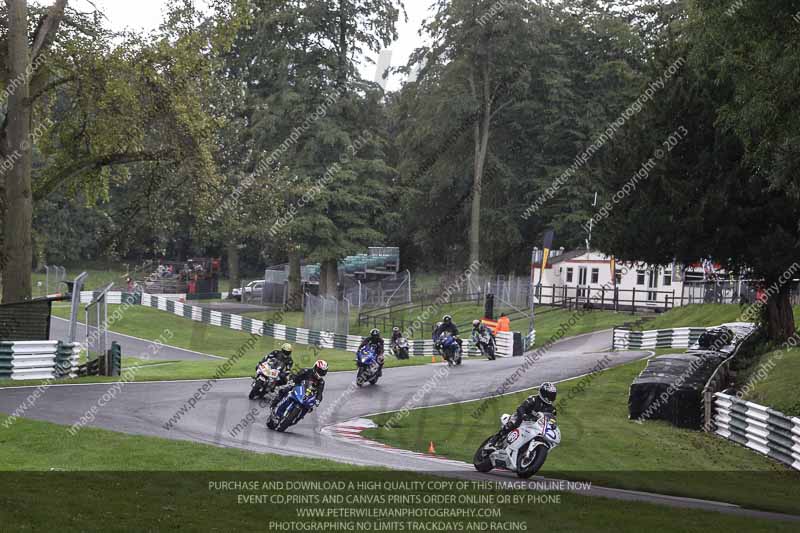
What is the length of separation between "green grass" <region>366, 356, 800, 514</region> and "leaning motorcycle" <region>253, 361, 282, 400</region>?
249 centimetres

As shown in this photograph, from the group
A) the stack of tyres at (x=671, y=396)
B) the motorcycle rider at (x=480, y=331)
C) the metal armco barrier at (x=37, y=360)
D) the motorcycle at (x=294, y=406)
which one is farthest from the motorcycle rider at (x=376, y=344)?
the motorcycle rider at (x=480, y=331)

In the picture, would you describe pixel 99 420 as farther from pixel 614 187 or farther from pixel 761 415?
pixel 614 187

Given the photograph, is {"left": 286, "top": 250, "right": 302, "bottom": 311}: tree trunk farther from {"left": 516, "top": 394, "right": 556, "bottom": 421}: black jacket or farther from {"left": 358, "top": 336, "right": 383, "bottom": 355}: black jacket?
{"left": 516, "top": 394, "right": 556, "bottom": 421}: black jacket

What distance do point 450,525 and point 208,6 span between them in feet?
67.2

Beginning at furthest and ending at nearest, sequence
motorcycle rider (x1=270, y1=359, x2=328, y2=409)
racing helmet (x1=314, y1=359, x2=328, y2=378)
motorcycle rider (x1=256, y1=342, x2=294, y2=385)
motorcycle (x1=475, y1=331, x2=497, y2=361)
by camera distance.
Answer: motorcycle (x1=475, y1=331, x2=497, y2=361) < motorcycle rider (x1=256, y1=342, x2=294, y2=385) < racing helmet (x1=314, y1=359, x2=328, y2=378) < motorcycle rider (x1=270, y1=359, x2=328, y2=409)

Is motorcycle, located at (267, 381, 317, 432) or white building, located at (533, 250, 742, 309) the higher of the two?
white building, located at (533, 250, 742, 309)

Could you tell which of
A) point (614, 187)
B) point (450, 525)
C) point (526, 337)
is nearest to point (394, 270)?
point (526, 337)

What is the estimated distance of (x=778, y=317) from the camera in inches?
1161

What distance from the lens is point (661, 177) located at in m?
28.3

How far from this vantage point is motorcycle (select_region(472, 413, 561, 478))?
14117 mm

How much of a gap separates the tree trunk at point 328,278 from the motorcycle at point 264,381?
40.1 metres

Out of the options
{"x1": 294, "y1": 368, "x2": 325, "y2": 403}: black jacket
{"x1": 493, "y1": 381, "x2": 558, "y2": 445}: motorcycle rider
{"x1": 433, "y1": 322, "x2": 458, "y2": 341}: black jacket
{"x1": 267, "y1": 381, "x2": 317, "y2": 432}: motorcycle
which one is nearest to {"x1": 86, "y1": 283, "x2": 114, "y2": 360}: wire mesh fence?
{"x1": 267, "y1": 381, "x2": 317, "y2": 432}: motorcycle

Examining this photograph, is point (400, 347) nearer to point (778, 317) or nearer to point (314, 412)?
point (778, 317)

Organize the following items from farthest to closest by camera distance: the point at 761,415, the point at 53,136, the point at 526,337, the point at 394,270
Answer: the point at 394,270 → the point at 526,337 → the point at 53,136 → the point at 761,415
